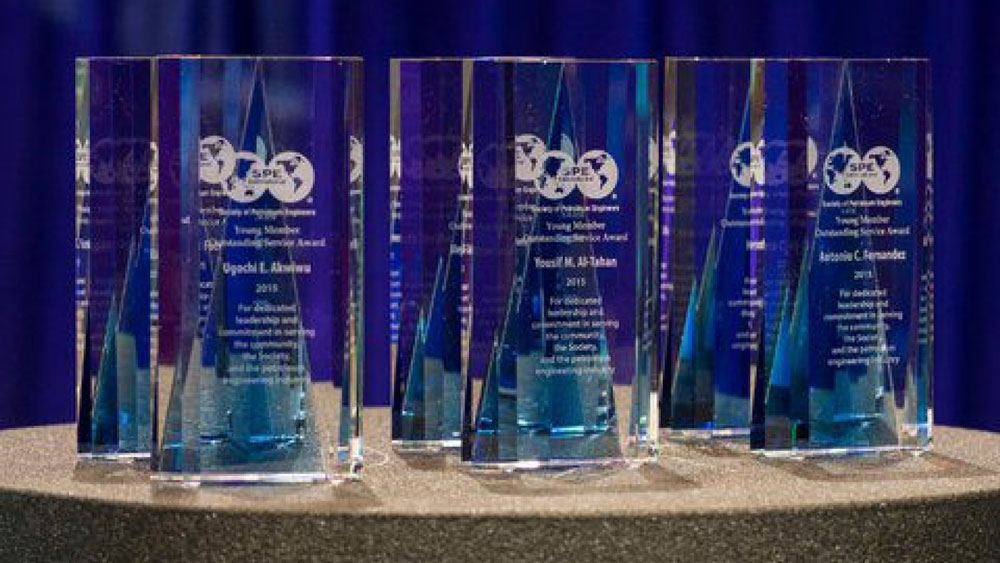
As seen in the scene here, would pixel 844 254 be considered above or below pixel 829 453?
above

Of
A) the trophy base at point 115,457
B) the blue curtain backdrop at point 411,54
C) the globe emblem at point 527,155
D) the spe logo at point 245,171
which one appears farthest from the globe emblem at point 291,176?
the blue curtain backdrop at point 411,54

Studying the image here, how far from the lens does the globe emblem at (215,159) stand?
3.56 ft

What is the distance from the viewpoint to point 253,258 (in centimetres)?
110

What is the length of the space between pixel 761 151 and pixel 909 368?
0.17 metres

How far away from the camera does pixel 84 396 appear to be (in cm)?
124

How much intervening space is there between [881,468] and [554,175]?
0.89ft

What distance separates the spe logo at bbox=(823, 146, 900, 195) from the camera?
3.96 feet

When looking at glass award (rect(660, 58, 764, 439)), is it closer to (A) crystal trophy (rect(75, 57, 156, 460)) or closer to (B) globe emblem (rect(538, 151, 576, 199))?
(B) globe emblem (rect(538, 151, 576, 199))

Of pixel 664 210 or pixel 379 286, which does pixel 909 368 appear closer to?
pixel 664 210

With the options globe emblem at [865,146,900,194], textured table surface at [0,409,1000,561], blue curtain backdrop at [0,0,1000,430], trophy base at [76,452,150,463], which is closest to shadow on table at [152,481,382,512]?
textured table surface at [0,409,1000,561]

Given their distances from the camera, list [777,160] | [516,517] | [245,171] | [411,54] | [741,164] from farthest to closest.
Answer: [411,54], [741,164], [777,160], [245,171], [516,517]

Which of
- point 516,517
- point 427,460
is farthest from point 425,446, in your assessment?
point 516,517

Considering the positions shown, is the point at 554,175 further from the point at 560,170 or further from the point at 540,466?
the point at 540,466

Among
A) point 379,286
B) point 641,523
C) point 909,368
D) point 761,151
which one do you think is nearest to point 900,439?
point 909,368
